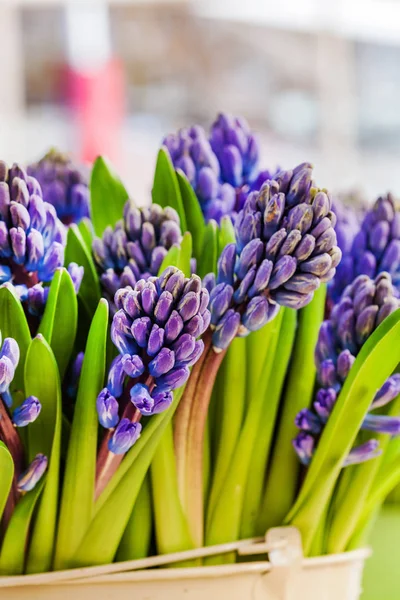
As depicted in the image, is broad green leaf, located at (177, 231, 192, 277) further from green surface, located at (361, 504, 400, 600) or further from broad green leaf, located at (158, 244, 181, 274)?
green surface, located at (361, 504, 400, 600)

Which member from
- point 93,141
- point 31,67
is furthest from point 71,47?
point 93,141

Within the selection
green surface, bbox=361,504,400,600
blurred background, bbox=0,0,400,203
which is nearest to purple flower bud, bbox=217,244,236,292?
green surface, bbox=361,504,400,600

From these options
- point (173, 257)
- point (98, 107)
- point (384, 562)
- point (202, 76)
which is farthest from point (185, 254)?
point (202, 76)

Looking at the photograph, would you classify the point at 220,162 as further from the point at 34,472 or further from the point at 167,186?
the point at 34,472

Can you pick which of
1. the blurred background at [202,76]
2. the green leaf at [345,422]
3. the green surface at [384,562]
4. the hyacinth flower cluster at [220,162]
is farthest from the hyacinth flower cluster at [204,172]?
the blurred background at [202,76]

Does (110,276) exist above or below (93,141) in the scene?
below

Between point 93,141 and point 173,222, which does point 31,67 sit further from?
point 173,222
